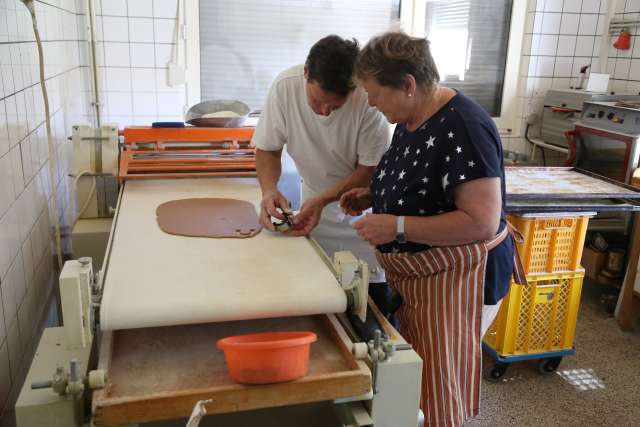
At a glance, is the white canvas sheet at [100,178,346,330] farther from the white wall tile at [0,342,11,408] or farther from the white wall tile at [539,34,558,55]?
the white wall tile at [539,34,558,55]

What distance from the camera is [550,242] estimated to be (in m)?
2.43

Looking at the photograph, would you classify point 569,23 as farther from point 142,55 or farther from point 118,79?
point 118,79

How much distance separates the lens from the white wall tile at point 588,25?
390cm

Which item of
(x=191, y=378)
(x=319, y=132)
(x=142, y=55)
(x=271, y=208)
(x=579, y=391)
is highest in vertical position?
(x=142, y=55)

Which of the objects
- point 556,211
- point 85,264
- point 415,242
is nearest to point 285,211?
point 415,242

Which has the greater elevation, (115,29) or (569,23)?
(569,23)

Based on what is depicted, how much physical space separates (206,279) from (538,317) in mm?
1708

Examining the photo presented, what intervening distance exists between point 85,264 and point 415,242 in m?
0.76

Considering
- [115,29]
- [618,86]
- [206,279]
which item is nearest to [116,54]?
[115,29]

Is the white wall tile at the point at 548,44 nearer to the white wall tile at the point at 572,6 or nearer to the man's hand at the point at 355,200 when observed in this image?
the white wall tile at the point at 572,6

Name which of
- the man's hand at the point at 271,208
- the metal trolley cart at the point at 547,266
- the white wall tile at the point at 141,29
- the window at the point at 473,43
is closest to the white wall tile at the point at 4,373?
the man's hand at the point at 271,208

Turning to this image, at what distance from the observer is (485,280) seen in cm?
154

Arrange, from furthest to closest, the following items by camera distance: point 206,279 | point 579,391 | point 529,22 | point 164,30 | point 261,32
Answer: point 529,22 → point 261,32 → point 164,30 → point 579,391 → point 206,279

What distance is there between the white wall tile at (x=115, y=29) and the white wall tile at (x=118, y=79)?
0.17m
